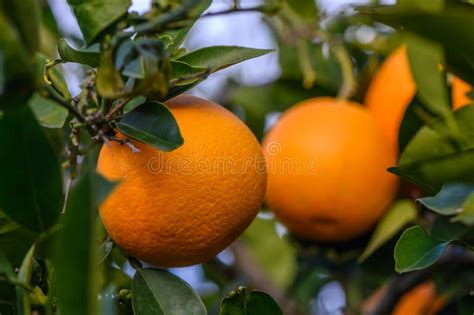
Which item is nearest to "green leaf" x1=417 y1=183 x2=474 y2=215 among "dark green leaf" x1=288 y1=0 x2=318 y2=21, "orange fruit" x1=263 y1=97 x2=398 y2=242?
"orange fruit" x1=263 y1=97 x2=398 y2=242

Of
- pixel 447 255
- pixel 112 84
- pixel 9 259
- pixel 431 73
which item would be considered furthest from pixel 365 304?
pixel 112 84

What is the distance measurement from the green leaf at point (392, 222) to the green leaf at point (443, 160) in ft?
0.87

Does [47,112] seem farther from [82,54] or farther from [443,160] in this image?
[443,160]

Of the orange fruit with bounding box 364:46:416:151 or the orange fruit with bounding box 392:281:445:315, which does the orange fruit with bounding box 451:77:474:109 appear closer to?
the orange fruit with bounding box 364:46:416:151

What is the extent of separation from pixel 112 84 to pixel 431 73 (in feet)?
1.30

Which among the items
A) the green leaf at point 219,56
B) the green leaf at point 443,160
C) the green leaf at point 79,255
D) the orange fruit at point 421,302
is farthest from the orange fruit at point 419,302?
the green leaf at point 79,255

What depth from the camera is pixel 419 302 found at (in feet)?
5.16

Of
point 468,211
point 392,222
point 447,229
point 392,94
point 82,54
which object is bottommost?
point 392,222

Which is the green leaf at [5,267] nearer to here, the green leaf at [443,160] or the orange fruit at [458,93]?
the green leaf at [443,160]

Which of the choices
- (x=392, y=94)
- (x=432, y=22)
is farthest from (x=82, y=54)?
(x=392, y=94)

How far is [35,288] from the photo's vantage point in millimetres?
889

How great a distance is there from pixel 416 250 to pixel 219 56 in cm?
34

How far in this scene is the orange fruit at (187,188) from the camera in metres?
0.92

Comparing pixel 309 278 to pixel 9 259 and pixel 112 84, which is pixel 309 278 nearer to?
pixel 9 259
